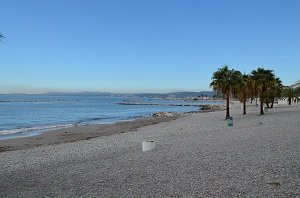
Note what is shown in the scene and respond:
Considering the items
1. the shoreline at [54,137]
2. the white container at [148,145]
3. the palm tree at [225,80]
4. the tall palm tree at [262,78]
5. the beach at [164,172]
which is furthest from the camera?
the tall palm tree at [262,78]

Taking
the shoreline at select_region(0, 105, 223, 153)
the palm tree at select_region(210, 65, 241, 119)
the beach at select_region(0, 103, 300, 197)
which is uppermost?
the palm tree at select_region(210, 65, 241, 119)

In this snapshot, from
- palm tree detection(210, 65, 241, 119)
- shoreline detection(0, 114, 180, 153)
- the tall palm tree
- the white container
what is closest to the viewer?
the white container

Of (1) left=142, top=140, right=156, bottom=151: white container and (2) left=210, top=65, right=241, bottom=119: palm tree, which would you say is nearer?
(1) left=142, top=140, right=156, bottom=151: white container

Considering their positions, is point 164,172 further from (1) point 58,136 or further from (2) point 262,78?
(2) point 262,78

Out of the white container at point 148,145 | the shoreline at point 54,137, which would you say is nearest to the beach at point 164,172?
the white container at point 148,145

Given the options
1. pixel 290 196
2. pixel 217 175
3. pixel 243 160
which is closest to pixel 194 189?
pixel 217 175

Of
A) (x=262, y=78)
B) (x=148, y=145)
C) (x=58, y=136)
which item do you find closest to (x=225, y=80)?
(x=262, y=78)

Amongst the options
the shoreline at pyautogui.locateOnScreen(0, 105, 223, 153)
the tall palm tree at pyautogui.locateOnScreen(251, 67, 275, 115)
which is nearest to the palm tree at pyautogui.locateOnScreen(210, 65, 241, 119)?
the tall palm tree at pyautogui.locateOnScreen(251, 67, 275, 115)

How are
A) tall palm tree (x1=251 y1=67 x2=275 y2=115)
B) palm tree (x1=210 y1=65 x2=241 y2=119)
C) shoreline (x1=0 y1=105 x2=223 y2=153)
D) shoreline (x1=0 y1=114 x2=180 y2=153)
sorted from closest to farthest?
1. shoreline (x1=0 y1=114 x2=180 y2=153)
2. shoreline (x1=0 y1=105 x2=223 y2=153)
3. palm tree (x1=210 y1=65 x2=241 y2=119)
4. tall palm tree (x1=251 y1=67 x2=275 y2=115)

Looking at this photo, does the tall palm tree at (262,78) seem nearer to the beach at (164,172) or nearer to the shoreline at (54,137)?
the shoreline at (54,137)

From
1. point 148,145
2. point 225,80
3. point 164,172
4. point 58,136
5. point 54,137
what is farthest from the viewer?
point 225,80

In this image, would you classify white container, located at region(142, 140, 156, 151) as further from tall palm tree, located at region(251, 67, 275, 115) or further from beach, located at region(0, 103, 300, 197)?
tall palm tree, located at region(251, 67, 275, 115)

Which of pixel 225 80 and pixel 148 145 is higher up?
pixel 225 80

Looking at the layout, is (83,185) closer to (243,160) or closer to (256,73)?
(243,160)
